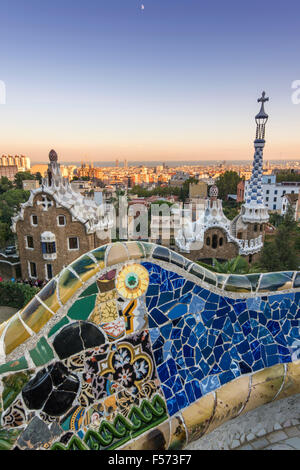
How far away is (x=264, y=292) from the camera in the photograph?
3.37m

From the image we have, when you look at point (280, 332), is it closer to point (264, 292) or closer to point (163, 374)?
point (264, 292)

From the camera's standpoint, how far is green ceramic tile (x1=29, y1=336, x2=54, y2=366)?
8.14 ft

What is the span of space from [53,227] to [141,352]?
1067 cm

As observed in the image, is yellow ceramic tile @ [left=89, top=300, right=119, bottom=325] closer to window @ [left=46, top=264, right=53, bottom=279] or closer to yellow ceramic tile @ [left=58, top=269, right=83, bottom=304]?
yellow ceramic tile @ [left=58, top=269, right=83, bottom=304]

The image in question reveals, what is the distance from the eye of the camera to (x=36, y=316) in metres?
2.53

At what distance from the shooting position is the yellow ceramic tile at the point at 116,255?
2.76 m

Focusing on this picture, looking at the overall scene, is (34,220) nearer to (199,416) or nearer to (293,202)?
(199,416)

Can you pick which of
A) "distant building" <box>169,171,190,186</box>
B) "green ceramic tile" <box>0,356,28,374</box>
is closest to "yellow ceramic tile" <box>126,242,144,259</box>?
"green ceramic tile" <box>0,356,28,374</box>

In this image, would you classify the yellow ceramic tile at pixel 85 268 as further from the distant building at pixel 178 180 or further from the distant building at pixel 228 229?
the distant building at pixel 178 180

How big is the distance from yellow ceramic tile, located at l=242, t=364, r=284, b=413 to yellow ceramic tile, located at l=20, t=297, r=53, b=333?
Result: 7.69 ft

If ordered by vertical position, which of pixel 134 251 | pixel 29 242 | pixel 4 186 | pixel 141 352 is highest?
pixel 134 251

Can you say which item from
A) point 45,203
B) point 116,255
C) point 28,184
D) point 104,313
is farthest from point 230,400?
point 28,184

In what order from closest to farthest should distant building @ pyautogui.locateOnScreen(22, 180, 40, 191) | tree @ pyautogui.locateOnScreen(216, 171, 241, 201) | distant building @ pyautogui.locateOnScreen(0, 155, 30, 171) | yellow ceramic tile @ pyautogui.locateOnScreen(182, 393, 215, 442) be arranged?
yellow ceramic tile @ pyautogui.locateOnScreen(182, 393, 215, 442), distant building @ pyautogui.locateOnScreen(22, 180, 40, 191), tree @ pyautogui.locateOnScreen(216, 171, 241, 201), distant building @ pyautogui.locateOnScreen(0, 155, 30, 171)

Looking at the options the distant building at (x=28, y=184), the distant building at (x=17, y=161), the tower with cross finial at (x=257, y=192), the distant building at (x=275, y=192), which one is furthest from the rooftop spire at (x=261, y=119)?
the distant building at (x=17, y=161)
